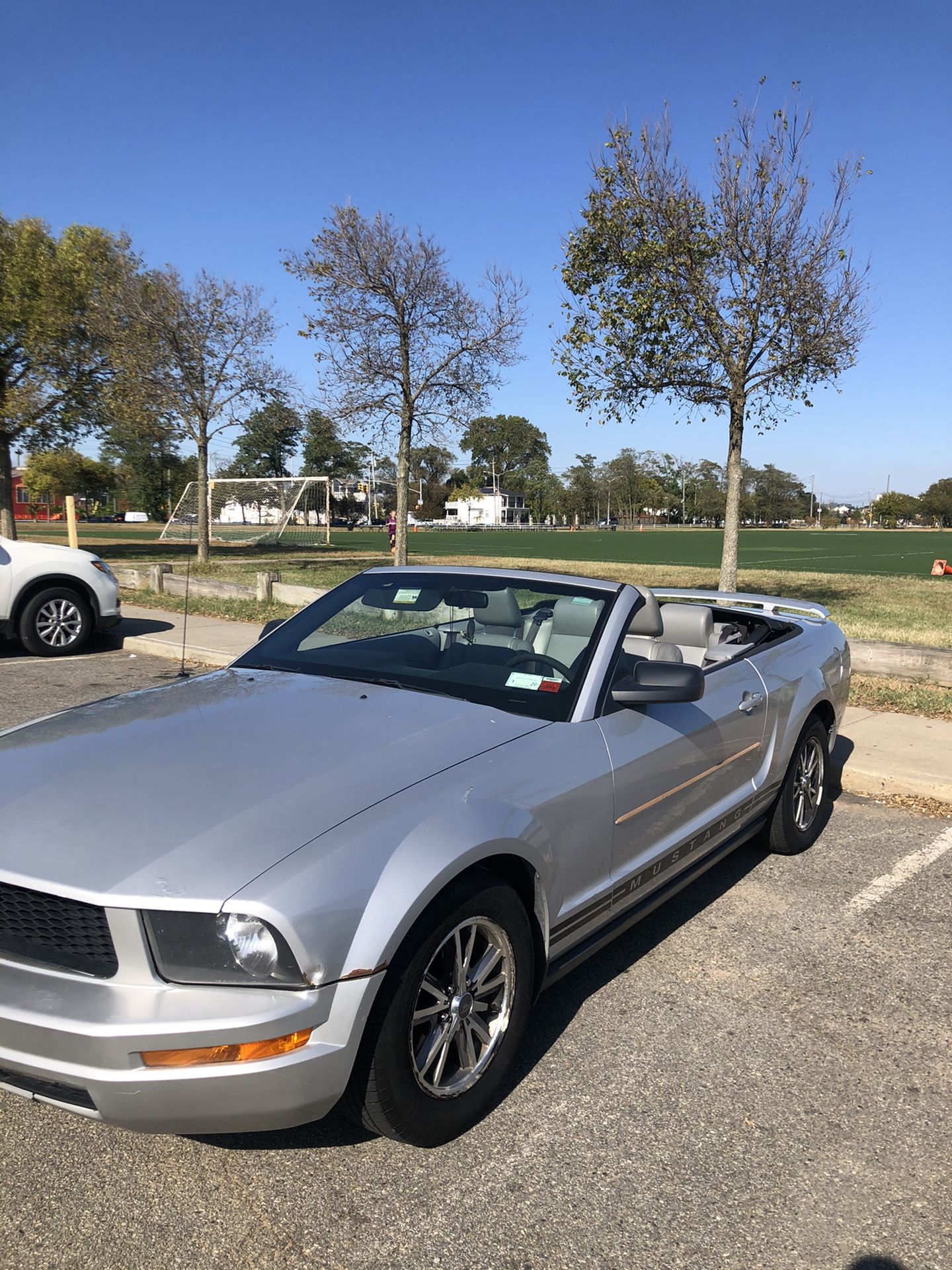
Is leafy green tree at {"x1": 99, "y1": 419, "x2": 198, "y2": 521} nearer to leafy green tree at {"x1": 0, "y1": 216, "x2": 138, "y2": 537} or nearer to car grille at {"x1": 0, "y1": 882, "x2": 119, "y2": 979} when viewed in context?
leafy green tree at {"x1": 0, "y1": 216, "x2": 138, "y2": 537}

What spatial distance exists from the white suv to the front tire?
29.6 feet

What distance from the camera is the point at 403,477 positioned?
63.1ft

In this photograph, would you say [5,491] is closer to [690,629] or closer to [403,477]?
[403,477]

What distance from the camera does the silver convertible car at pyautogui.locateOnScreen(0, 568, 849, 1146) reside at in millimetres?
2094

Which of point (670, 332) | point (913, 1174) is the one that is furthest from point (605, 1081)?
point (670, 332)

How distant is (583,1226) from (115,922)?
1311mm

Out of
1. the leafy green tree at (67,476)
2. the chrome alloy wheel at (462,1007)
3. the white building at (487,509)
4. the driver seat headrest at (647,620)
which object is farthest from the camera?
the white building at (487,509)

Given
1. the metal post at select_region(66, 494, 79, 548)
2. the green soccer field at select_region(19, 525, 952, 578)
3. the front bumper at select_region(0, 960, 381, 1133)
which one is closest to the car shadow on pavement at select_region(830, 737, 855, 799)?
the front bumper at select_region(0, 960, 381, 1133)

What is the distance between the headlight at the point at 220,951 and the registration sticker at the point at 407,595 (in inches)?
80.6

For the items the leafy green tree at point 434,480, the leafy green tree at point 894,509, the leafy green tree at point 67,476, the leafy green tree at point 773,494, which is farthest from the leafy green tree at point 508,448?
the leafy green tree at point 67,476

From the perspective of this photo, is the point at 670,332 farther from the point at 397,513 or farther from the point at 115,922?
the point at 115,922

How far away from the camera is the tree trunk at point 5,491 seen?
2516 centimetres

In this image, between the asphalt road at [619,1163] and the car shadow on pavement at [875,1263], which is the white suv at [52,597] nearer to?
the asphalt road at [619,1163]

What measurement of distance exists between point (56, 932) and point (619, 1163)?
153 centimetres
